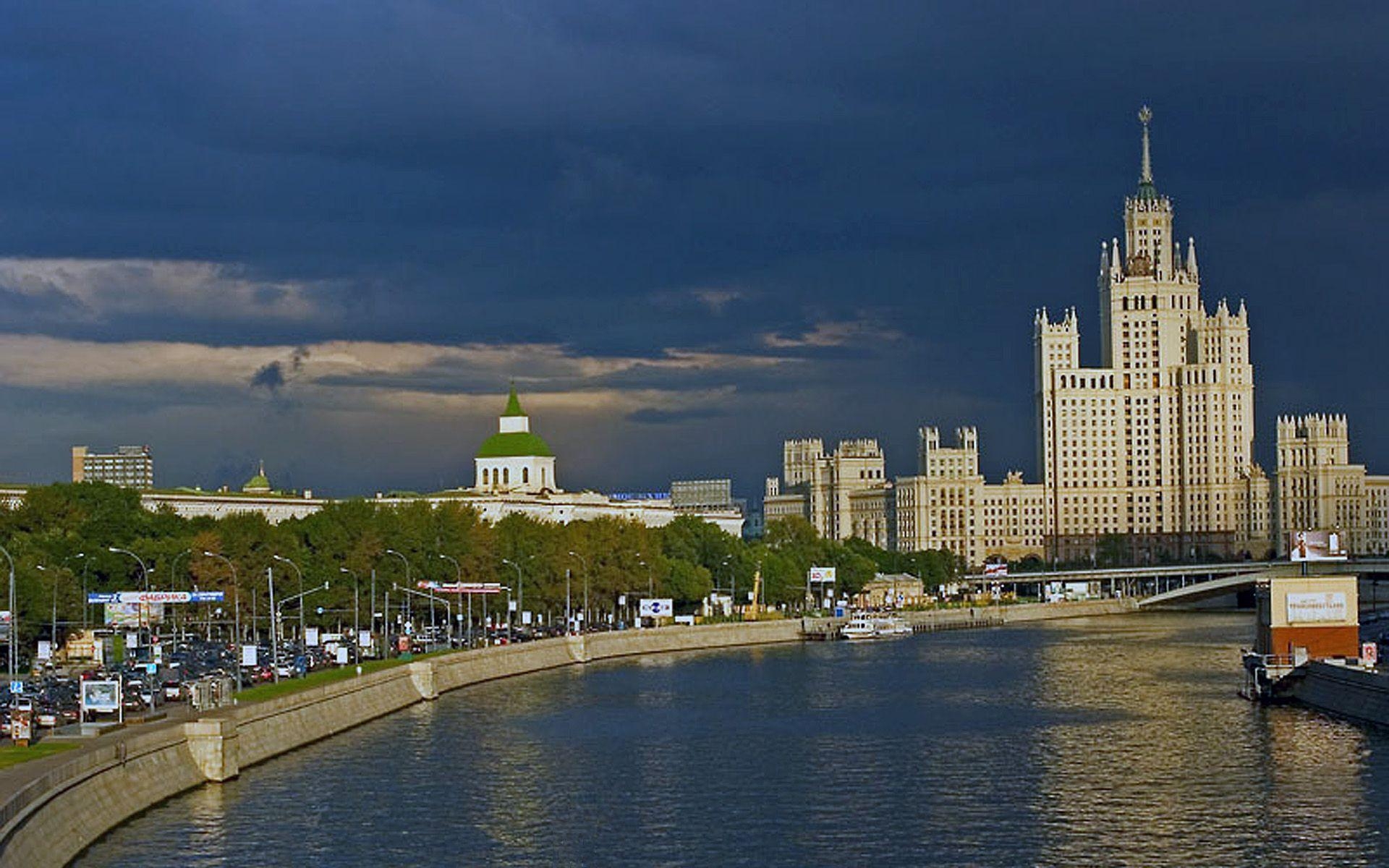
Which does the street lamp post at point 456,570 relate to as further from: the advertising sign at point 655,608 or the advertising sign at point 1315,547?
the advertising sign at point 1315,547

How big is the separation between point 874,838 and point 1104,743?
29.3 m

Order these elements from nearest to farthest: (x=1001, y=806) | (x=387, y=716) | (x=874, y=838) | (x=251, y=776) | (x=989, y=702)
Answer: (x=874, y=838)
(x=1001, y=806)
(x=251, y=776)
(x=387, y=716)
(x=989, y=702)

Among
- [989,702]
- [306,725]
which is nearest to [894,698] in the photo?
[989,702]

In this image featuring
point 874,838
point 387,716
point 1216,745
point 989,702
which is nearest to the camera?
point 874,838

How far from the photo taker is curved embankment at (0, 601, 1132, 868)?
197 ft

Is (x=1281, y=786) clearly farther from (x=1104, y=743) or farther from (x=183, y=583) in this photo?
(x=183, y=583)

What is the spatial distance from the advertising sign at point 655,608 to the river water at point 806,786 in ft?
214

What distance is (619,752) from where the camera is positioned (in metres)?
94.1

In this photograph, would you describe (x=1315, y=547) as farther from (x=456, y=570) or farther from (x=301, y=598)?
(x=456, y=570)

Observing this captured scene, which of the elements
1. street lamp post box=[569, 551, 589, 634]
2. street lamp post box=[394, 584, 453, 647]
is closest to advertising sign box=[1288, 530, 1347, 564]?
street lamp post box=[394, 584, 453, 647]

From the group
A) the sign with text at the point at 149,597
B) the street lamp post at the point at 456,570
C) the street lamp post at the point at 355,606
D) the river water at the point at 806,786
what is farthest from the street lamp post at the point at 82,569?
the river water at the point at 806,786

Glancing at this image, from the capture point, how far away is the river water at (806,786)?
67.0 metres

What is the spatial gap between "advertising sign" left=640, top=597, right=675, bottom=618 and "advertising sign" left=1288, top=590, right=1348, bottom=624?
278ft

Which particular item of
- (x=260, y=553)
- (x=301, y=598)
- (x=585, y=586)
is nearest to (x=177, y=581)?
(x=260, y=553)
